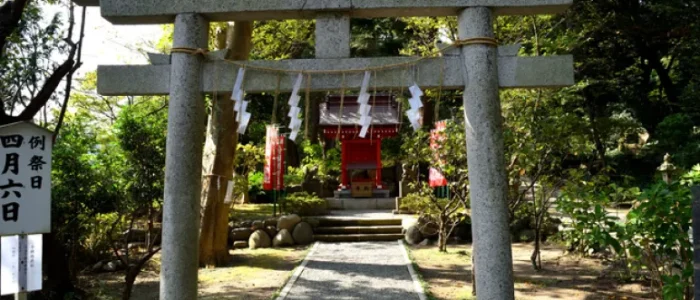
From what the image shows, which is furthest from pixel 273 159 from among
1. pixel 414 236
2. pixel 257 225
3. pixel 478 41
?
pixel 478 41

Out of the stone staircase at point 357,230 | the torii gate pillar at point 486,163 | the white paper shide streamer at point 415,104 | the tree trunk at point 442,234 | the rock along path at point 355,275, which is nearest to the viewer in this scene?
the torii gate pillar at point 486,163

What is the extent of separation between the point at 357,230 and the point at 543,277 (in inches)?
241

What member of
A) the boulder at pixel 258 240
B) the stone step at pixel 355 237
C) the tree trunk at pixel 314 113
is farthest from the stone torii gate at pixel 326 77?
the tree trunk at pixel 314 113

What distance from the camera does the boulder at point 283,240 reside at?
13.2 metres

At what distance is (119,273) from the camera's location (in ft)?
34.0

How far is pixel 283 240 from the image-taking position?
13227 mm

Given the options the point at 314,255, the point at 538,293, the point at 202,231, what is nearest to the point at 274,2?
the point at 538,293

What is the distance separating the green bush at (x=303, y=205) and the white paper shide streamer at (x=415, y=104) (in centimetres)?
1128

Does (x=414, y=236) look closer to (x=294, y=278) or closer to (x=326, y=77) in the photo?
(x=294, y=278)

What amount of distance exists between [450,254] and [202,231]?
5890 millimetres

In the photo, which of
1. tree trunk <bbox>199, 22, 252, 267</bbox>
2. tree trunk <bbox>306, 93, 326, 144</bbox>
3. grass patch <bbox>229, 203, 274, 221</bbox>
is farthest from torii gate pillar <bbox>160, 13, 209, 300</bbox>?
tree trunk <bbox>306, 93, 326, 144</bbox>

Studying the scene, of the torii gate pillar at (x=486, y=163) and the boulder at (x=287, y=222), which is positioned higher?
the torii gate pillar at (x=486, y=163)

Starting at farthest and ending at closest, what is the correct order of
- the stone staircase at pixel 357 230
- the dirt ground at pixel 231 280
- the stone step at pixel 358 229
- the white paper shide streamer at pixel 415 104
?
1. the stone step at pixel 358 229
2. the stone staircase at pixel 357 230
3. the dirt ground at pixel 231 280
4. the white paper shide streamer at pixel 415 104

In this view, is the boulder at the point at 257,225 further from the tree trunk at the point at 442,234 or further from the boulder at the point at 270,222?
the tree trunk at the point at 442,234
